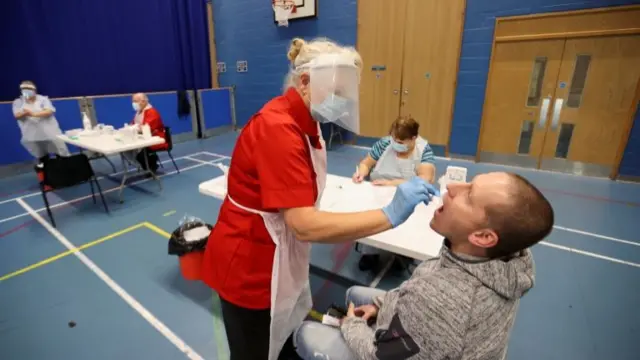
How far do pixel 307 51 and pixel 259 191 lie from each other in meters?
0.50

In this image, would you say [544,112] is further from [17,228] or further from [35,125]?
[35,125]

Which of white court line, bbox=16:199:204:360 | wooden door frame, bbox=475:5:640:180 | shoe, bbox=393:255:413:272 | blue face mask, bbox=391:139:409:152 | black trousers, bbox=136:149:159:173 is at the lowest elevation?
white court line, bbox=16:199:204:360

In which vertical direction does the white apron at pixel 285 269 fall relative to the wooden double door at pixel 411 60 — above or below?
below

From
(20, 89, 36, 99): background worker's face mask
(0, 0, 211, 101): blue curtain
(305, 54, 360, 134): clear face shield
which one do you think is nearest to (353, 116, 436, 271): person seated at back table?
(305, 54, 360, 134): clear face shield

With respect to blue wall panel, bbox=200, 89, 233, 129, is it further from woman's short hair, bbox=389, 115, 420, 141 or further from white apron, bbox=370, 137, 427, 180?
woman's short hair, bbox=389, 115, 420, 141

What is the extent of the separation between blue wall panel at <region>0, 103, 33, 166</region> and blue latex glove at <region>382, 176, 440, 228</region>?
6.38m

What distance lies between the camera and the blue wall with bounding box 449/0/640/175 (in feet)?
14.8

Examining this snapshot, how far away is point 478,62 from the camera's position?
5.19 m

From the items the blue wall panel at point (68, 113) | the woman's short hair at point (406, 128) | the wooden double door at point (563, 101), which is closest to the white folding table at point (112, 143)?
the blue wall panel at point (68, 113)

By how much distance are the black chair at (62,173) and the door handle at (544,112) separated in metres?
6.18

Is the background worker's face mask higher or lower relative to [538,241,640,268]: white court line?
higher

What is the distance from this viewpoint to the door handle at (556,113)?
4.79m

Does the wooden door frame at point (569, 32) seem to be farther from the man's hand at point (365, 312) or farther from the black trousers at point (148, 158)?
the black trousers at point (148, 158)

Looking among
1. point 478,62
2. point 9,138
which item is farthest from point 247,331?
point 9,138
